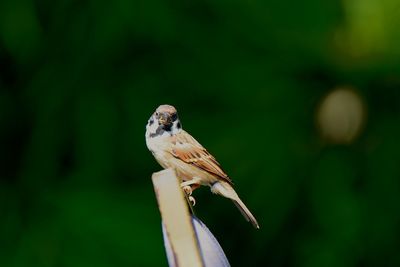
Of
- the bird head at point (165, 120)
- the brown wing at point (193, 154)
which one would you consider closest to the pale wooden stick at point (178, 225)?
the bird head at point (165, 120)

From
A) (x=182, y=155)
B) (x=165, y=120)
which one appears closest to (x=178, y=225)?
(x=165, y=120)

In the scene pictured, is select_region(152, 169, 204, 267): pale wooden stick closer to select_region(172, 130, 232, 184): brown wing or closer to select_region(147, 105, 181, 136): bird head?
select_region(147, 105, 181, 136): bird head

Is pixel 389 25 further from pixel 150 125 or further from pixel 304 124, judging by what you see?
pixel 150 125

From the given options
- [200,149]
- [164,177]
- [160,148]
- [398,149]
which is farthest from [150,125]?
[398,149]

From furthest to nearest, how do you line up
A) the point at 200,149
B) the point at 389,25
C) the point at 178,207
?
the point at 389,25 < the point at 200,149 < the point at 178,207

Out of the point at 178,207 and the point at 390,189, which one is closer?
the point at 178,207

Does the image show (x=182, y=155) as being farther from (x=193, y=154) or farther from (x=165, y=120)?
(x=165, y=120)
